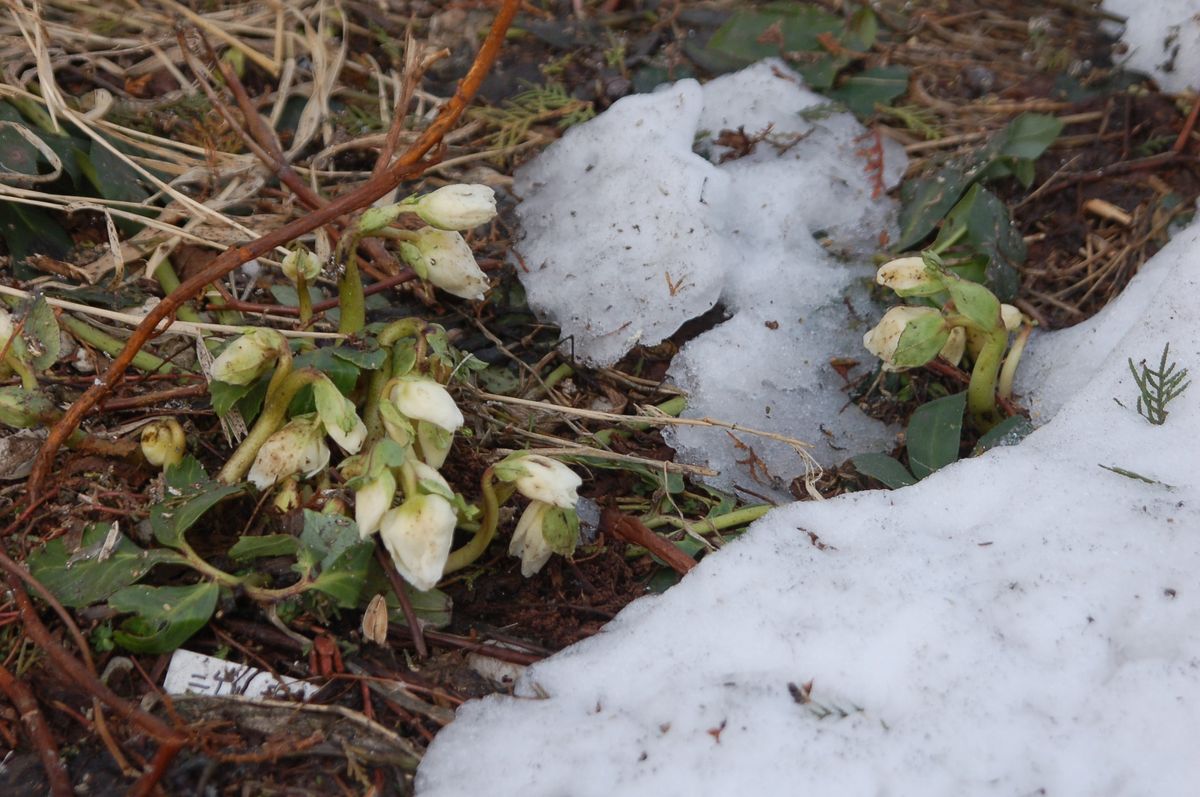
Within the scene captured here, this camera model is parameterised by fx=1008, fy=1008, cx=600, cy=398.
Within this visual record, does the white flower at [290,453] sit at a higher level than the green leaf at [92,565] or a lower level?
higher

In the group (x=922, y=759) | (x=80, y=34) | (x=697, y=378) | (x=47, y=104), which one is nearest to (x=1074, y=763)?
(x=922, y=759)

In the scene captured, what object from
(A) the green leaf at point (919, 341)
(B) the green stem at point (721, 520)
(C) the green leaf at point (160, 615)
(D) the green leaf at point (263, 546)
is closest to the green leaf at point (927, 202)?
(A) the green leaf at point (919, 341)

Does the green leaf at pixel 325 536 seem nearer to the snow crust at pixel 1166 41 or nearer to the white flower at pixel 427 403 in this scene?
the white flower at pixel 427 403

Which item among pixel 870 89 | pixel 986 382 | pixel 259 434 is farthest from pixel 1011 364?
pixel 259 434

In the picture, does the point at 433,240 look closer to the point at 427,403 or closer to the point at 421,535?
the point at 427,403

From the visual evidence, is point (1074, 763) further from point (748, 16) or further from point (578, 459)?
point (748, 16)
